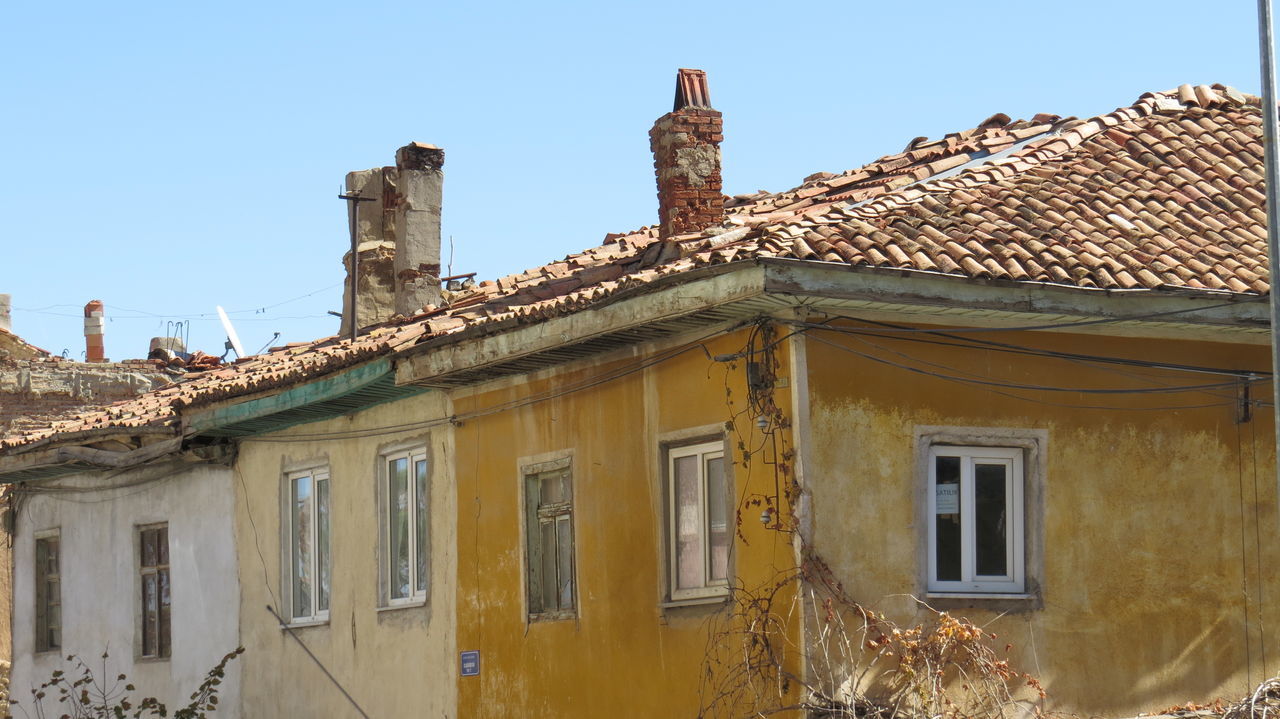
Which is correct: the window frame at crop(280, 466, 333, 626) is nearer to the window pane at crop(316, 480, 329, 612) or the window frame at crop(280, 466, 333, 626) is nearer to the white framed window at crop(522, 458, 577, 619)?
the window pane at crop(316, 480, 329, 612)

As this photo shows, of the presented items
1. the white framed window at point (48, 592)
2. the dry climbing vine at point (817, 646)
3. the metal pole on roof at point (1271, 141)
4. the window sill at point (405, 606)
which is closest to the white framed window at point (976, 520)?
the dry climbing vine at point (817, 646)

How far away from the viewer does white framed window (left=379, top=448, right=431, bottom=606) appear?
14102 mm

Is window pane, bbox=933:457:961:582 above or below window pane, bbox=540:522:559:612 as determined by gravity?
above

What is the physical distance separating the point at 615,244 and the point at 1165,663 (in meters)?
7.27

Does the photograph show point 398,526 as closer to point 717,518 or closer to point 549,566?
point 549,566

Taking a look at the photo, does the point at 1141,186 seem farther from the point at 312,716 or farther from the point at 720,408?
the point at 312,716

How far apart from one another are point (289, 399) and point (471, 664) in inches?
115

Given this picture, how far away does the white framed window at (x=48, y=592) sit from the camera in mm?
19250

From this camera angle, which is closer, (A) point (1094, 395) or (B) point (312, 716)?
(A) point (1094, 395)

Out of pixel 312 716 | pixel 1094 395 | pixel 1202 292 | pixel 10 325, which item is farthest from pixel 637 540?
pixel 10 325

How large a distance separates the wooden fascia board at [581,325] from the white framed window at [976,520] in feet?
5.58

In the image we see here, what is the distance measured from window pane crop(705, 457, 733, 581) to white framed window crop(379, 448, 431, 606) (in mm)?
3551

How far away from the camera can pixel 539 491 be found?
501 inches

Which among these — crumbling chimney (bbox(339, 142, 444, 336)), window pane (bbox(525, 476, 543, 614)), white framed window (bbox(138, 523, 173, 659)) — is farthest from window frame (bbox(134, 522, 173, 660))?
window pane (bbox(525, 476, 543, 614))
